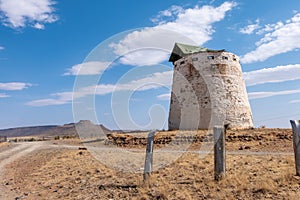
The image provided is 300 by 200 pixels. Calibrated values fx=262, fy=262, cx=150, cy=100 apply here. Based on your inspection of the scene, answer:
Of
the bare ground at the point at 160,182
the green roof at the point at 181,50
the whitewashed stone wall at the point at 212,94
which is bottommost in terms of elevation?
the bare ground at the point at 160,182

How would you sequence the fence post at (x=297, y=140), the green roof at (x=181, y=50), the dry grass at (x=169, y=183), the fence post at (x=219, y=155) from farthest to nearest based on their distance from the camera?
the green roof at (x=181, y=50), the fence post at (x=219, y=155), the fence post at (x=297, y=140), the dry grass at (x=169, y=183)

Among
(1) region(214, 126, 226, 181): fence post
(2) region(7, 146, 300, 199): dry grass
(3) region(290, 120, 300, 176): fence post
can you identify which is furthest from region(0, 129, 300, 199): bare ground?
(3) region(290, 120, 300, 176): fence post

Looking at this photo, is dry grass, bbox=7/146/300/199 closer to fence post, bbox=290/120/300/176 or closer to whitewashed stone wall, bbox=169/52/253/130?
fence post, bbox=290/120/300/176

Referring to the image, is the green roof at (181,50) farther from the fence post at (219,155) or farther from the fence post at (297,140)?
the fence post at (297,140)

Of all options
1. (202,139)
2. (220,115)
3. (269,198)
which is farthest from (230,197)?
(220,115)

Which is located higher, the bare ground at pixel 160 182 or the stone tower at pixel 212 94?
the stone tower at pixel 212 94

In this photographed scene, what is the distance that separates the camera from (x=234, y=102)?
89.0 ft

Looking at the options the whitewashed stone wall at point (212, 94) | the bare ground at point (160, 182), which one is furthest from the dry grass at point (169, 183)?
the whitewashed stone wall at point (212, 94)

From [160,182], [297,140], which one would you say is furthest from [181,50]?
[297,140]

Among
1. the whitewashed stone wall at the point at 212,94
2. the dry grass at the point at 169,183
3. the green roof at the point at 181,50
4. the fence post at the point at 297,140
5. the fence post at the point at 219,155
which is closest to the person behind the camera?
the dry grass at the point at 169,183

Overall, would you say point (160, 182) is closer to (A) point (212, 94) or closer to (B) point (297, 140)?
(B) point (297, 140)

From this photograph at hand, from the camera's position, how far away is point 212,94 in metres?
26.7

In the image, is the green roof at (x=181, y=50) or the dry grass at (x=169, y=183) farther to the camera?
the green roof at (x=181, y=50)

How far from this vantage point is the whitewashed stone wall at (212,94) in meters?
26.6
